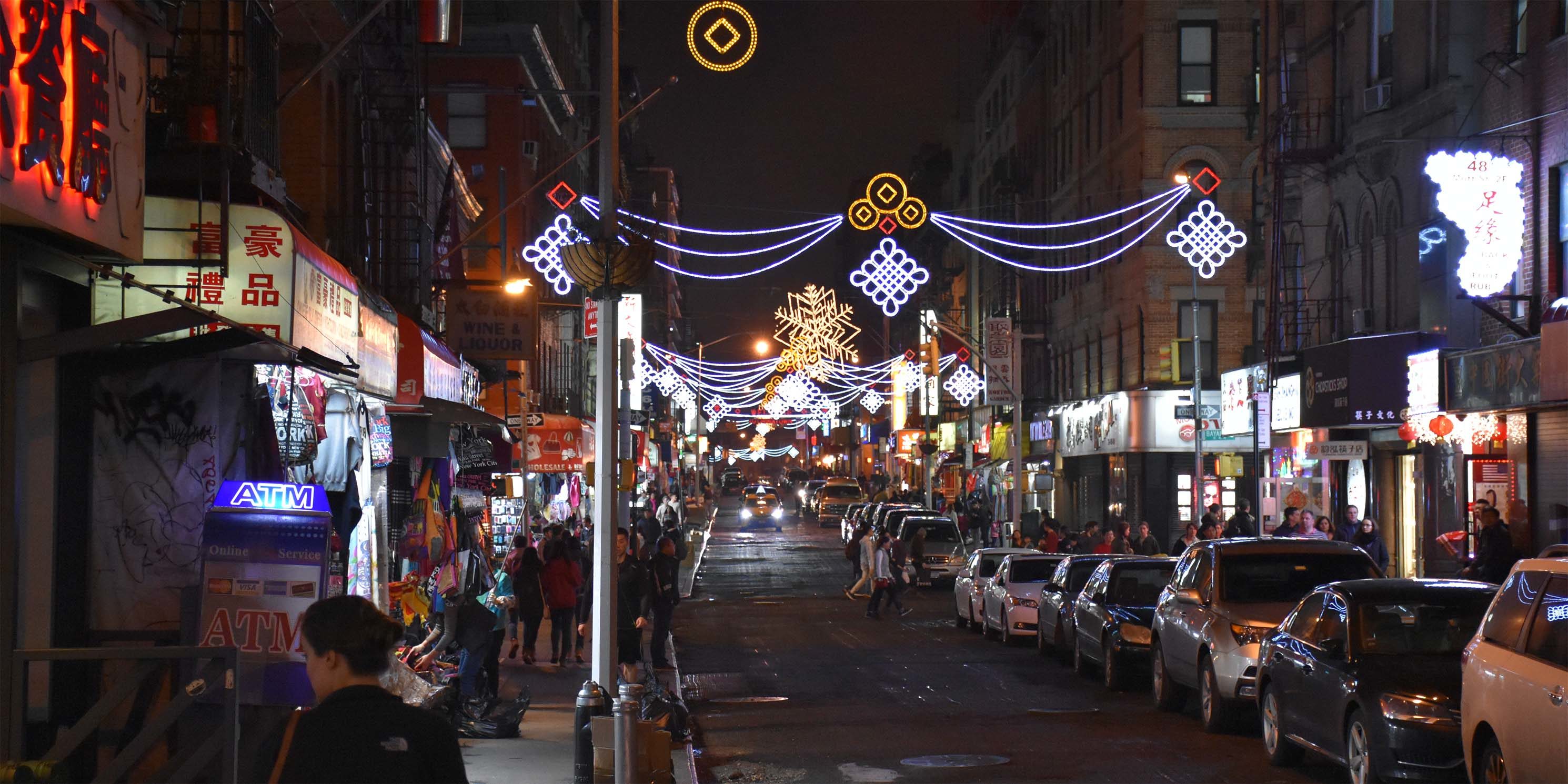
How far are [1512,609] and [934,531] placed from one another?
3264 cm

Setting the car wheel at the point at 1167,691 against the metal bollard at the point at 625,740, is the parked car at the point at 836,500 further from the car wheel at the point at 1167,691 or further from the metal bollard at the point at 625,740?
the metal bollard at the point at 625,740

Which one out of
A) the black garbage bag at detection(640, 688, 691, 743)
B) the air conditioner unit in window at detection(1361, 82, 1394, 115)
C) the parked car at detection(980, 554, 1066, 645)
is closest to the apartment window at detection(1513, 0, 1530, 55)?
the air conditioner unit in window at detection(1361, 82, 1394, 115)

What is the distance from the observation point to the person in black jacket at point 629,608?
1738 cm

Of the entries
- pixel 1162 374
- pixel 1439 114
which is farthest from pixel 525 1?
pixel 1439 114

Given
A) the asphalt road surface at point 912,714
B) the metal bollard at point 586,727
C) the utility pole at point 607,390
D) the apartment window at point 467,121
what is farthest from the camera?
the apartment window at point 467,121

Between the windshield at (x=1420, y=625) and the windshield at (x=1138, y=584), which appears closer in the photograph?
the windshield at (x=1420, y=625)

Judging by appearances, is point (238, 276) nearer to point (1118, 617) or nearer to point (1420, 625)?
point (1420, 625)

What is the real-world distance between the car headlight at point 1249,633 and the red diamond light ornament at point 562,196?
16.9 m

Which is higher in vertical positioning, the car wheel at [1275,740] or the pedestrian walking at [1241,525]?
the pedestrian walking at [1241,525]

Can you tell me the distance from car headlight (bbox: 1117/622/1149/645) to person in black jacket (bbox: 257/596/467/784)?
51.0 ft

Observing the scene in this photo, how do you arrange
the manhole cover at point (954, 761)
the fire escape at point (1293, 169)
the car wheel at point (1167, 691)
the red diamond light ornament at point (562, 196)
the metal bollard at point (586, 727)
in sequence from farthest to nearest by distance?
the fire escape at point (1293, 169), the red diamond light ornament at point (562, 196), the car wheel at point (1167, 691), the manhole cover at point (954, 761), the metal bollard at point (586, 727)

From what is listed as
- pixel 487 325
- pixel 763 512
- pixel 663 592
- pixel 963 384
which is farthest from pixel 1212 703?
pixel 763 512

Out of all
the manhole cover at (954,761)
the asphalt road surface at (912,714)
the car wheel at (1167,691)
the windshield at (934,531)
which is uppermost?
the windshield at (934,531)

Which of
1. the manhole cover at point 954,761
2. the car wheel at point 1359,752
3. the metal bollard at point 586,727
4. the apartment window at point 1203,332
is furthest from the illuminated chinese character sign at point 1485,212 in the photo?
the apartment window at point 1203,332
